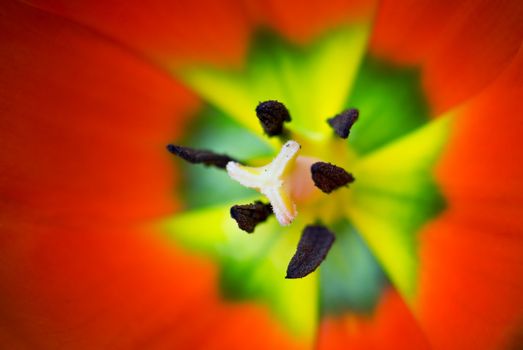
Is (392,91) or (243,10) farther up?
(243,10)

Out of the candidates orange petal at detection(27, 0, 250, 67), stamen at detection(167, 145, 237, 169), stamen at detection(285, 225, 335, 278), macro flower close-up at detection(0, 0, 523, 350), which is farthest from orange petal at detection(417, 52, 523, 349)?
orange petal at detection(27, 0, 250, 67)

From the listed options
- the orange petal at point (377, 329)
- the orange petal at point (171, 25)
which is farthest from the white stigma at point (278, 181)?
the orange petal at point (171, 25)

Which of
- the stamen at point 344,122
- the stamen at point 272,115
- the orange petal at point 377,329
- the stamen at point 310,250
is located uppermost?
the stamen at point 272,115

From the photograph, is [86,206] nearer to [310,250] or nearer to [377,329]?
[310,250]

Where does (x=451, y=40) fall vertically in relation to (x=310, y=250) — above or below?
above

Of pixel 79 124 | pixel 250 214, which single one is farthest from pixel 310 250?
pixel 79 124

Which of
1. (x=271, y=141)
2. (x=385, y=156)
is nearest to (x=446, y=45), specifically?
(x=385, y=156)

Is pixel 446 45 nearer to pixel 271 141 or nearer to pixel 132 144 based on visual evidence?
pixel 271 141

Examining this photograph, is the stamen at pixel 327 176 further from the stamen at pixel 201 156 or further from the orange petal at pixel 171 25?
the orange petal at pixel 171 25
